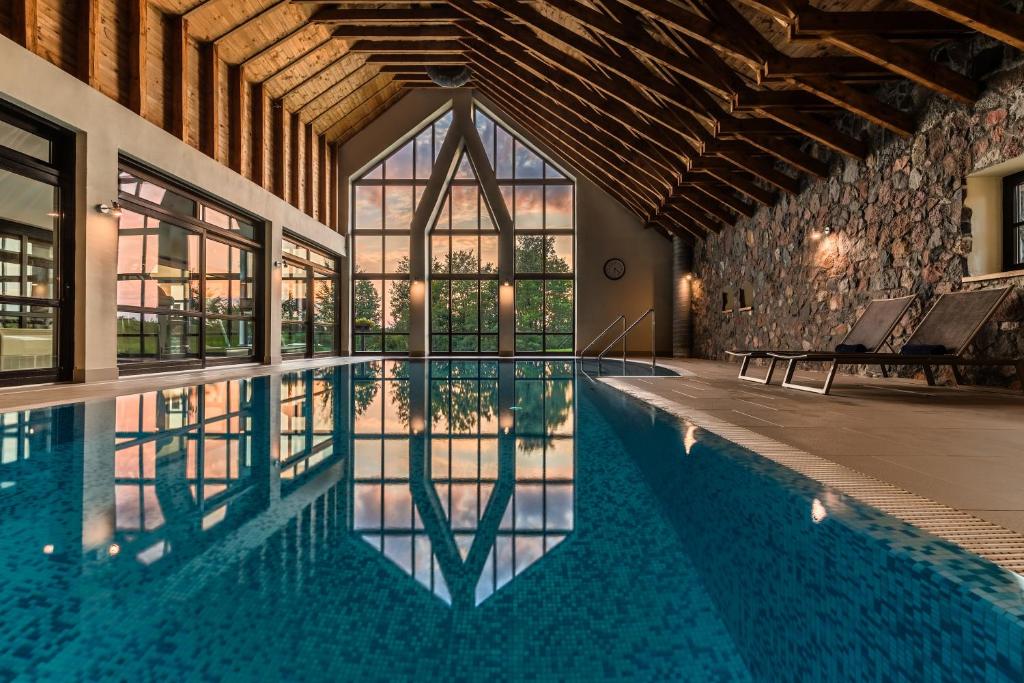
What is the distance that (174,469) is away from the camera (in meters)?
2.22

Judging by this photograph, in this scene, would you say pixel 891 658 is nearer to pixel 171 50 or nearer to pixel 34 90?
pixel 34 90

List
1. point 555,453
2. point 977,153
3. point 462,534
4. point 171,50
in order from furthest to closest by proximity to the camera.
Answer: point 171,50
point 977,153
point 555,453
point 462,534

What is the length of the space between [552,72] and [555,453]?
7717mm

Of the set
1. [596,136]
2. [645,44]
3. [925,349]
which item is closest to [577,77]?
[596,136]

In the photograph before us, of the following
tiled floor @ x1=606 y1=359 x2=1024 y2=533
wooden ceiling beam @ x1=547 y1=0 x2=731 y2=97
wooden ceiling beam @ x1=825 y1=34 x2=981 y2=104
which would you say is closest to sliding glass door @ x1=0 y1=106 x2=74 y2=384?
wooden ceiling beam @ x1=547 y1=0 x2=731 y2=97

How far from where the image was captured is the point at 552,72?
8.84 metres

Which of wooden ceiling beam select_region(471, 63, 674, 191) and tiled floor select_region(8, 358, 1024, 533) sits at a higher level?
wooden ceiling beam select_region(471, 63, 674, 191)

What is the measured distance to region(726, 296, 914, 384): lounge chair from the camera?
554 cm

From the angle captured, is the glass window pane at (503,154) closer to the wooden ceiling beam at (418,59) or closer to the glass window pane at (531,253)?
the glass window pane at (531,253)

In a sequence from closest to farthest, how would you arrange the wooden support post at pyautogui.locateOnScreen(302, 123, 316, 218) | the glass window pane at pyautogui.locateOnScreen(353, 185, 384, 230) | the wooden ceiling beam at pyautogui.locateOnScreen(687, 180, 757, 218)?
1. the wooden ceiling beam at pyautogui.locateOnScreen(687, 180, 757, 218)
2. the wooden support post at pyautogui.locateOnScreen(302, 123, 316, 218)
3. the glass window pane at pyautogui.locateOnScreen(353, 185, 384, 230)

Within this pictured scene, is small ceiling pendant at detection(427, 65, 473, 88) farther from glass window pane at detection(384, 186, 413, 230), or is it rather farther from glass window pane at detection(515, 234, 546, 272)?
glass window pane at detection(515, 234, 546, 272)

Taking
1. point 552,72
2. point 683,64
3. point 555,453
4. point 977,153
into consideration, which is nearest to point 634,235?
point 552,72

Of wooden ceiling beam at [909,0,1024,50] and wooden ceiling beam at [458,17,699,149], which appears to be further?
wooden ceiling beam at [458,17,699,149]

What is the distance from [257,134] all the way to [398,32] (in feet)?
9.63
